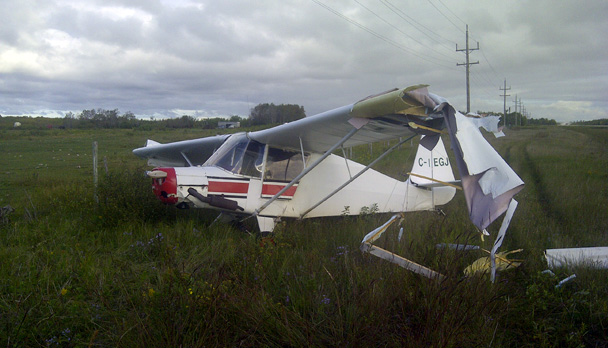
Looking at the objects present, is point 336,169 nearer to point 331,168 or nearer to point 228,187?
point 331,168

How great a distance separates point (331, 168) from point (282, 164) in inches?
41.6

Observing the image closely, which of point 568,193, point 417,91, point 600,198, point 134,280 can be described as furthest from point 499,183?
point 568,193

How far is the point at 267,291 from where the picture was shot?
3.63m

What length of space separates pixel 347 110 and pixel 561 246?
11.0 feet

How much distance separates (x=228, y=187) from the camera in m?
6.74

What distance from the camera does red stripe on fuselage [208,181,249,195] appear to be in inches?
259

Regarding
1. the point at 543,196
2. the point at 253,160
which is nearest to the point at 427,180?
the point at 543,196

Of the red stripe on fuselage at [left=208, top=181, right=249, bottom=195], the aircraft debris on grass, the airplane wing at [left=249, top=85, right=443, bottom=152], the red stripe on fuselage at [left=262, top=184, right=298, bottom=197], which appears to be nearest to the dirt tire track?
the aircraft debris on grass

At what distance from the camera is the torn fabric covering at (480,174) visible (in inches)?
136

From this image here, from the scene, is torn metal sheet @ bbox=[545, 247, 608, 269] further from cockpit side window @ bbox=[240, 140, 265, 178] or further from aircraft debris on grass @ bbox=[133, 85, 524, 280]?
cockpit side window @ bbox=[240, 140, 265, 178]

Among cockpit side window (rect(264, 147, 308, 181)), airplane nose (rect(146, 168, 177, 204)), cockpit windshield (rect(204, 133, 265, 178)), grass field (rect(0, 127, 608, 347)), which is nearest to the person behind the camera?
grass field (rect(0, 127, 608, 347))

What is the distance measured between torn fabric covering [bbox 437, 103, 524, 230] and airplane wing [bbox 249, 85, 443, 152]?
16.2 inches

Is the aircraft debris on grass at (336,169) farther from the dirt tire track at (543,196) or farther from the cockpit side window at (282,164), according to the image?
the dirt tire track at (543,196)

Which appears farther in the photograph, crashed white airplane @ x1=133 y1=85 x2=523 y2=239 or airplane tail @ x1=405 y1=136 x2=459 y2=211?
airplane tail @ x1=405 y1=136 x2=459 y2=211
